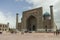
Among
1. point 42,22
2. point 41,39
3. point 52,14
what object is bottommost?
point 41,39

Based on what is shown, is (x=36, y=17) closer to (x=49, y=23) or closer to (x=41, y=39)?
(x=49, y=23)

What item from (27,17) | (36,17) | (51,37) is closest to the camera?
(51,37)

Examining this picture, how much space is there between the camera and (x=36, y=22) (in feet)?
105

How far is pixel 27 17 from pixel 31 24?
7.91 ft

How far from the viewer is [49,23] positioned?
2967cm

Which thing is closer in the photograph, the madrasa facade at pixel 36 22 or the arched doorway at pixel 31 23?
the madrasa facade at pixel 36 22

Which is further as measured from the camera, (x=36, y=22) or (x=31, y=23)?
(x=31, y=23)

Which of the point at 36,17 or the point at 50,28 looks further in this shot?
the point at 36,17

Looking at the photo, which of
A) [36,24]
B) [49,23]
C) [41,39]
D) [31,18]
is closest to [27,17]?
[31,18]

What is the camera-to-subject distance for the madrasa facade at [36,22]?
2923 cm

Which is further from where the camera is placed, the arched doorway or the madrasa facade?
the arched doorway

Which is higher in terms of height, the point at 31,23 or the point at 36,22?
the point at 36,22

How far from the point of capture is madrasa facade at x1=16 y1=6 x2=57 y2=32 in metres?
29.2

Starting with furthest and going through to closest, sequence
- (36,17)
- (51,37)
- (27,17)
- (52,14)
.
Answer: (27,17)
(36,17)
(52,14)
(51,37)
